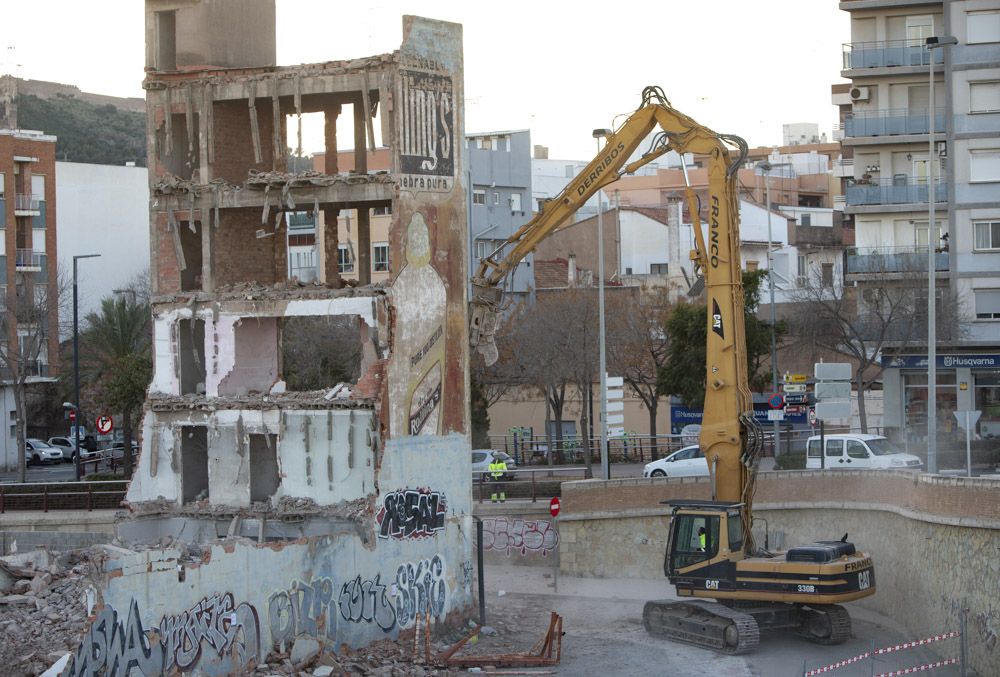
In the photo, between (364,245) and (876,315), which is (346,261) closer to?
(876,315)

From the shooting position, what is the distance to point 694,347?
5081 centimetres

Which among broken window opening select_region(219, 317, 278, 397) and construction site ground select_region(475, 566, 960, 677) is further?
broken window opening select_region(219, 317, 278, 397)

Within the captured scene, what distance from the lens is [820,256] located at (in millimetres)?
76062

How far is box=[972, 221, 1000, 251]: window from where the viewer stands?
5119 cm

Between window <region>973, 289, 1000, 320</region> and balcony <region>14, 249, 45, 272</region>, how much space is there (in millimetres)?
42932

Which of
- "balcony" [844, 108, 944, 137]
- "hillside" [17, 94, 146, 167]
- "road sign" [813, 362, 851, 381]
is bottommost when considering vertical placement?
"road sign" [813, 362, 851, 381]

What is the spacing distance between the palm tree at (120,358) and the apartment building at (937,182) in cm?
2696

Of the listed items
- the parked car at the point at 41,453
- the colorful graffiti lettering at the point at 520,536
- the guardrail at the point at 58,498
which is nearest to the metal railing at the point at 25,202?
the parked car at the point at 41,453

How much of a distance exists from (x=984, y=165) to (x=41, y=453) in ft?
137

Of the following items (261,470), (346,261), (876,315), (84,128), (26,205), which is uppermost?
(84,128)

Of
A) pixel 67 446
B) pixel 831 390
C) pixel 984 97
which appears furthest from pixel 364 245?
pixel 67 446

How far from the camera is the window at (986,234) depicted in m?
51.2

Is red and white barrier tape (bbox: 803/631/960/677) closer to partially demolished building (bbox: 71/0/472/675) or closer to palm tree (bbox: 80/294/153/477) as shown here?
partially demolished building (bbox: 71/0/472/675)

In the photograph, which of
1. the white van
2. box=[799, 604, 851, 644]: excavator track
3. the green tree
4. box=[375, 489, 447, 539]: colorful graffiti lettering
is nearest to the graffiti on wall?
box=[375, 489, 447, 539]: colorful graffiti lettering
